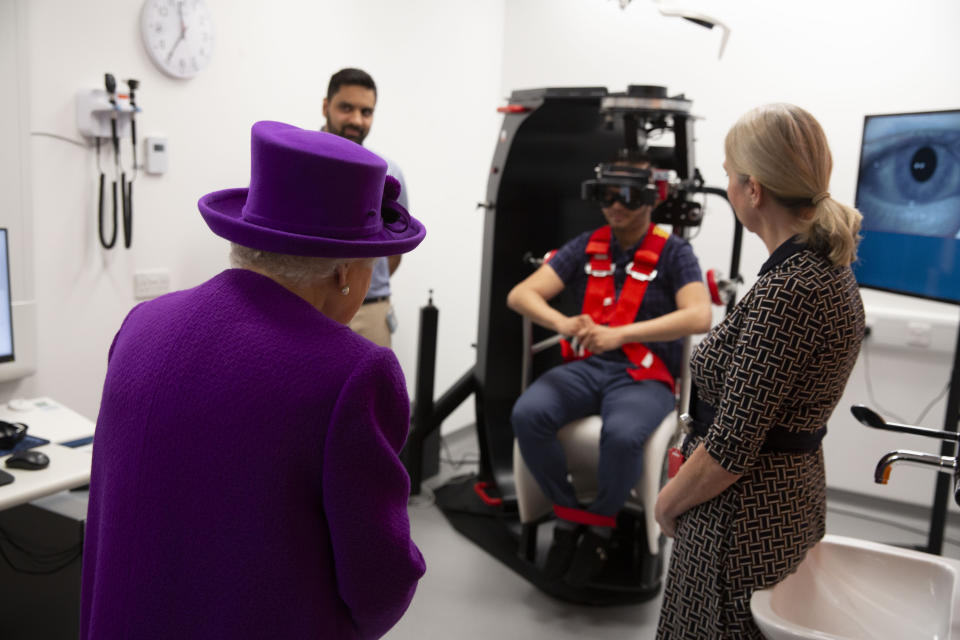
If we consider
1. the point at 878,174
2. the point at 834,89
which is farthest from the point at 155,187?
the point at 834,89

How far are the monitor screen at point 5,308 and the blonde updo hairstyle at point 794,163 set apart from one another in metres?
1.86

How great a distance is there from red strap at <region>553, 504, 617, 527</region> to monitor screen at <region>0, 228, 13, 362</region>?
71.3 inches

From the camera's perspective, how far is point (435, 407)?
3.64 metres

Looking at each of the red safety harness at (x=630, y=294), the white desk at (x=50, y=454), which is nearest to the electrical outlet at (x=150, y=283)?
the white desk at (x=50, y=454)

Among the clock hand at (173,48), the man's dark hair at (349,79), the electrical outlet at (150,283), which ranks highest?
the clock hand at (173,48)

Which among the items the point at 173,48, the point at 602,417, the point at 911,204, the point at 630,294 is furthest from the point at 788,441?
the point at 173,48

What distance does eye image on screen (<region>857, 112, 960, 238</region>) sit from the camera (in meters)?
2.90

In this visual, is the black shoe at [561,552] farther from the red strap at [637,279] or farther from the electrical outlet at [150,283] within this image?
the electrical outlet at [150,283]

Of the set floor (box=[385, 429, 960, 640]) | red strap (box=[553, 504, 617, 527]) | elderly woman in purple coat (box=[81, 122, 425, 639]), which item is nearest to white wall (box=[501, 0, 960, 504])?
floor (box=[385, 429, 960, 640])

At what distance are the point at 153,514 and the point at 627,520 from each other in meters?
2.60

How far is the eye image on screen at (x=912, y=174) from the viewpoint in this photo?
290 cm

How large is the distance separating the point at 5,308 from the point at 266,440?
1658mm

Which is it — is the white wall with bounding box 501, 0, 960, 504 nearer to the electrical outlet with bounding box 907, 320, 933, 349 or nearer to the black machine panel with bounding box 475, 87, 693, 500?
the electrical outlet with bounding box 907, 320, 933, 349

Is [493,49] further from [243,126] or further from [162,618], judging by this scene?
[162,618]
